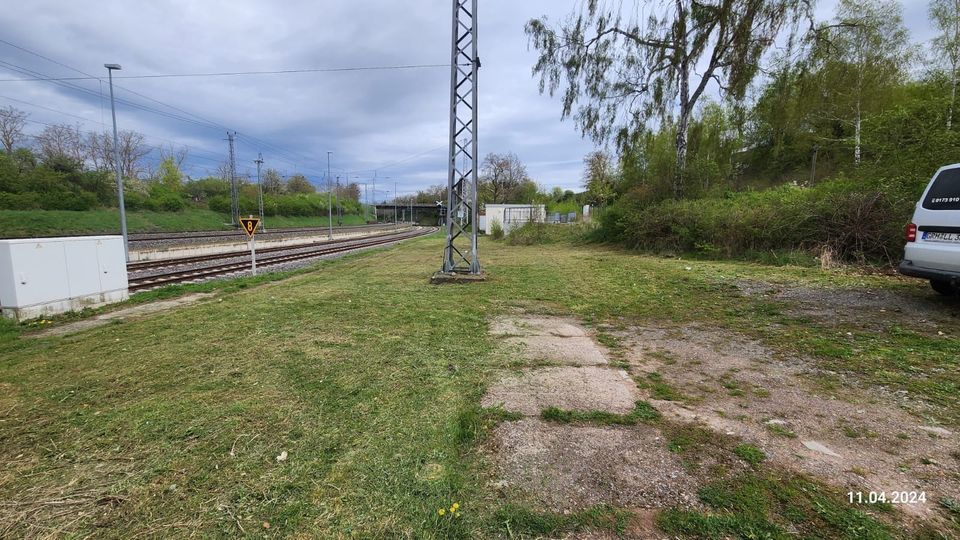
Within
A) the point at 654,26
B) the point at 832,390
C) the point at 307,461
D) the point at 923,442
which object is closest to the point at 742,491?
the point at 923,442

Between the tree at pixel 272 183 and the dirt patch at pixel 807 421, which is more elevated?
the tree at pixel 272 183

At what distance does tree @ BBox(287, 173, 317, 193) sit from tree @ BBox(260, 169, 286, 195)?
4.06 m

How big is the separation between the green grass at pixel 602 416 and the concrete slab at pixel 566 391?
0.06 meters

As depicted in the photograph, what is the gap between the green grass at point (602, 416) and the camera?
2.90 metres

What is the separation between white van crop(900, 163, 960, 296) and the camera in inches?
193

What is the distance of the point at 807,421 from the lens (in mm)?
2828

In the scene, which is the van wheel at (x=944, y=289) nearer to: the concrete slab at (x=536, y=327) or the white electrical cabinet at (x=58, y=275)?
the concrete slab at (x=536, y=327)

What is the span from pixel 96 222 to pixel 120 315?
31.1m

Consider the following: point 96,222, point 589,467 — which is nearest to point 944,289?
point 589,467

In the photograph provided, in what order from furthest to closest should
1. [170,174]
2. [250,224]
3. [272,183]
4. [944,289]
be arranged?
[272,183] → [170,174] → [250,224] → [944,289]

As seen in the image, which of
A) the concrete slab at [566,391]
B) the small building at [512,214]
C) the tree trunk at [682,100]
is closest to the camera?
the concrete slab at [566,391]

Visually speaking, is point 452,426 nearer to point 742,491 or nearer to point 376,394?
point 376,394

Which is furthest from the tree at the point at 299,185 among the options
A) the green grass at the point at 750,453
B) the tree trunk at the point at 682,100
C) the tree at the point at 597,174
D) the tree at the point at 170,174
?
the green grass at the point at 750,453

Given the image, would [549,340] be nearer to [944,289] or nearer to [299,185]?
[944,289]
